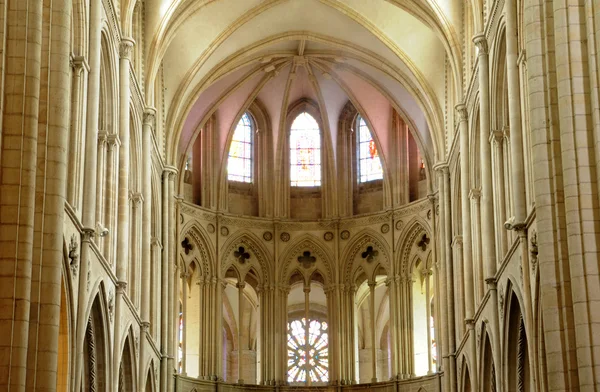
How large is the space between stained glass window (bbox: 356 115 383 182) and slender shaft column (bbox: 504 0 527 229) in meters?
19.9

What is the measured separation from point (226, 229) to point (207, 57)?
318 inches

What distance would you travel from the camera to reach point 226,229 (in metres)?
48.1

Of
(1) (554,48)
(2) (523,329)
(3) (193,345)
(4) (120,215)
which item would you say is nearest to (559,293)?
(1) (554,48)

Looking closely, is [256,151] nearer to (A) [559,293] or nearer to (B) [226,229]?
(B) [226,229]

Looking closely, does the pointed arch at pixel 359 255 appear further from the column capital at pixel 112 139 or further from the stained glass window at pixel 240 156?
the column capital at pixel 112 139

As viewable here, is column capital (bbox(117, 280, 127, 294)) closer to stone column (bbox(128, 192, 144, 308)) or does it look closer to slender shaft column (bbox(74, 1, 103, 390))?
stone column (bbox(128, 192, 144, 308))

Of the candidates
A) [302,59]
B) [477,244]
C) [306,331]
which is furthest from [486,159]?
[306,331]

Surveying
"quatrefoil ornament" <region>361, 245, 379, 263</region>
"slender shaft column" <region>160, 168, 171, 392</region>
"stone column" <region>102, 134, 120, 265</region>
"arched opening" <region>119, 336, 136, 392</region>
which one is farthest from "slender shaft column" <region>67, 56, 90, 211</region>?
"quatrefoil ornament" <region>361, 245, 379, 263</region>

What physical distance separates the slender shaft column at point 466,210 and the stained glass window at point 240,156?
13817mm

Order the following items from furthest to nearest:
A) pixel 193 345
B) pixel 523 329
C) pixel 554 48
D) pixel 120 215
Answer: pixel 193 345 < pixel 120 215 < pixel 523 329 < pixel 554 48

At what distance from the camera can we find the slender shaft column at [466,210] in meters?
36.8

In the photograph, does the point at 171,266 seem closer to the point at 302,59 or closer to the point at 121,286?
the point at 302,59

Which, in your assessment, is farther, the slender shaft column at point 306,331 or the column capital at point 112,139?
the slender shaft column at point 306,331

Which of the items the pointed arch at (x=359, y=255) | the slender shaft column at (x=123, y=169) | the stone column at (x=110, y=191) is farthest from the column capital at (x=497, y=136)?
the pointed arch at (x=359, y=255)
